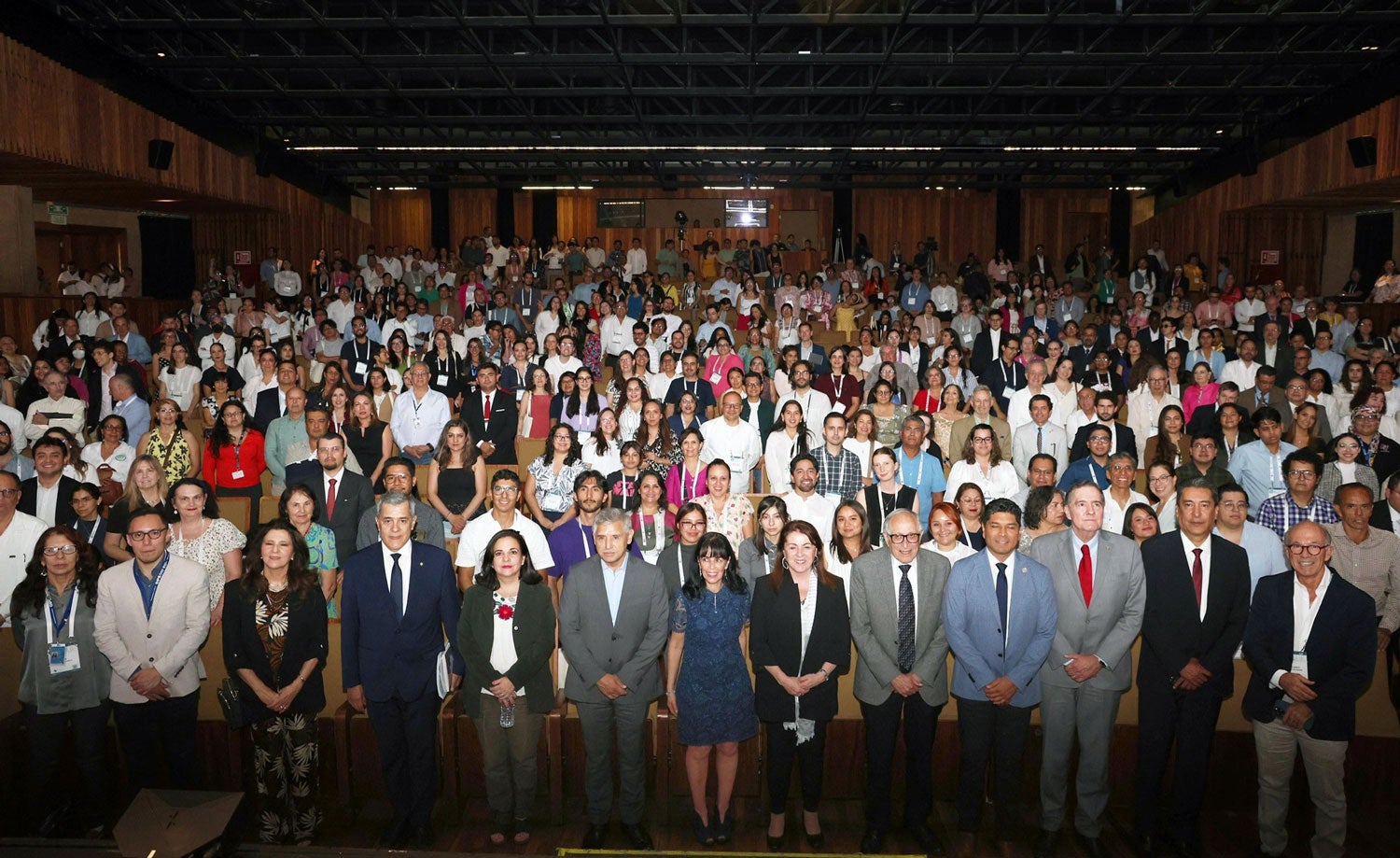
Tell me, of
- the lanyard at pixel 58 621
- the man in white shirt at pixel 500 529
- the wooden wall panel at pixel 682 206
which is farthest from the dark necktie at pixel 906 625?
the wooden wall panel at pixel 682 206

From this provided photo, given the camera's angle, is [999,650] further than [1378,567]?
No

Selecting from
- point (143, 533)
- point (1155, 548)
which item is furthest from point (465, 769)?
point (1155, 548)

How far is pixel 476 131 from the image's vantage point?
57.7 feet

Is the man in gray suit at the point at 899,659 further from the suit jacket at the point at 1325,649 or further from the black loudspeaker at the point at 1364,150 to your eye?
the black loudspeaker at the point at 1364,150

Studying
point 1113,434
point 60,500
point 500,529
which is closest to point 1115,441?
point 1113,434

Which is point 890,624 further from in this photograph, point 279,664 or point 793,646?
point 279,664

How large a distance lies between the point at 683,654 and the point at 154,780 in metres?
2.31

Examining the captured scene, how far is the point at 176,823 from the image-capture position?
200cm

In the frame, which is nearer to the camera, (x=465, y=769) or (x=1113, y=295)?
→ (x=465, y=769)

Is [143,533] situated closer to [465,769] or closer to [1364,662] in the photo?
[465,769]

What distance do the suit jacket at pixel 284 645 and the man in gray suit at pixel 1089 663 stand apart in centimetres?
304

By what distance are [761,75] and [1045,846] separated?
38.8 feet

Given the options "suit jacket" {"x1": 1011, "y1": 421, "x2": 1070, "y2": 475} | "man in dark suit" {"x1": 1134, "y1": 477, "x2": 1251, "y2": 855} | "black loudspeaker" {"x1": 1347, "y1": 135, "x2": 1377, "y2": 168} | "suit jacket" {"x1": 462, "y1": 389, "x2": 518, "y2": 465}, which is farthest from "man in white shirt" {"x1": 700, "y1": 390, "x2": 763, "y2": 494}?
"black loudspeaker" {"x1": 1347, "y1": 135, "x2": 1377, "y2": 168}

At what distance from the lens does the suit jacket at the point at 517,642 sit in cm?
395
